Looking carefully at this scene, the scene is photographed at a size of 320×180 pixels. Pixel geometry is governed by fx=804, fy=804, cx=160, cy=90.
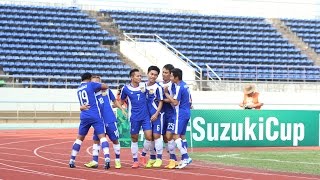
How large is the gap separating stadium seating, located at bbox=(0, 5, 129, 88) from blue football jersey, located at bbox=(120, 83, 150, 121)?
2066cm

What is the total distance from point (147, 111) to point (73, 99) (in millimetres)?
20179

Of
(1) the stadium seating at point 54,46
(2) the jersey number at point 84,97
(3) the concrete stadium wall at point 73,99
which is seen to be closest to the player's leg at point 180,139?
(2) the jersey number at point 84,97

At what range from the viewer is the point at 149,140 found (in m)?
14.3

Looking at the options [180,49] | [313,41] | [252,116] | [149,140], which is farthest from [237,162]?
[313,41]

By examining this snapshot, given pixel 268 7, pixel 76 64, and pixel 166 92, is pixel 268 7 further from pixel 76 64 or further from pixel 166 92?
pixel 166 92

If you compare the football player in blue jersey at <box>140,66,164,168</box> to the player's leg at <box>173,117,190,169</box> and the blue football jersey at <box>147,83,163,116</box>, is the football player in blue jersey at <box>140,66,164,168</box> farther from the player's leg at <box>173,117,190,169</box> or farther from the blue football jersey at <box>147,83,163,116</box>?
the player's leg at <box>173,117,190,169</box>

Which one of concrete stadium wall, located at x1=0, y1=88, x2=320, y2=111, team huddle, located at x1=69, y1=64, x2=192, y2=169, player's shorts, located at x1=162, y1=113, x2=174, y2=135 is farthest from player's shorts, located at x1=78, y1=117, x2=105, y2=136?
concrete stadium wall, located at x1=0, y1=88, x2=320, y2=111

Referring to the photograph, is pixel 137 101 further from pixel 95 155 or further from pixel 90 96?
pixel 95 155

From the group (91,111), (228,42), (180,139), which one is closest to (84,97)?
(91,111)

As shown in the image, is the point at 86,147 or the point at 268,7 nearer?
the point at 86,147

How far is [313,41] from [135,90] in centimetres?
3537

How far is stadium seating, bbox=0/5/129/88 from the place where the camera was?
37.2 meters

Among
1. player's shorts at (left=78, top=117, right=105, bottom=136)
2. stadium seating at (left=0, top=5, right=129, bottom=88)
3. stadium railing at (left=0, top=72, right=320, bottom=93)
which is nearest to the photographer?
player's shorts at (left=78, top=117, right=105, bottom=136)

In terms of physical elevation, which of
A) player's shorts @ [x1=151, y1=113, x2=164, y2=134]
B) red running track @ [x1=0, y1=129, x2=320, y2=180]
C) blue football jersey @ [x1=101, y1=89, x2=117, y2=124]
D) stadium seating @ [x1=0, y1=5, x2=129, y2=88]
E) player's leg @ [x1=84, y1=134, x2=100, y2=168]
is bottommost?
red running track @ [x1=0, y1=129, x2=320, y2=180]
